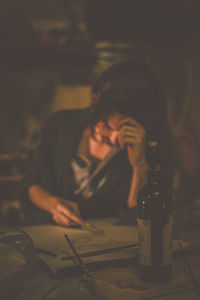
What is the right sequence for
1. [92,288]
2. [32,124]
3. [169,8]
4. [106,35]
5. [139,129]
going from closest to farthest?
1. [92,288]
2. [139,129]
3. [169,8]
4. [106,35]
5. [32,124]

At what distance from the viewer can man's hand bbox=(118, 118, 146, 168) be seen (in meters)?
1.42

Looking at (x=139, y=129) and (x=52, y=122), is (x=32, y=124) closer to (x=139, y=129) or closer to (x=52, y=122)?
(x=52, y=122)

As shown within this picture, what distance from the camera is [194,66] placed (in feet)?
9.41

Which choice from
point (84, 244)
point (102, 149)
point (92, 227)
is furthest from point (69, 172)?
point (84, 244)

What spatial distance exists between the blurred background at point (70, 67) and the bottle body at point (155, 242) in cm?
207

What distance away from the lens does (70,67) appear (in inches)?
121

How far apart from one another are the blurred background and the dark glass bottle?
2.06 meters

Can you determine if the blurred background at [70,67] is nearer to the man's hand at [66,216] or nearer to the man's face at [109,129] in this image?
the man's face at [109,129]

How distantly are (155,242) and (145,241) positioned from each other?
0.02 m

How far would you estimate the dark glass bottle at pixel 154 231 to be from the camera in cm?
64

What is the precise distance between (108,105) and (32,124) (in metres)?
1.67

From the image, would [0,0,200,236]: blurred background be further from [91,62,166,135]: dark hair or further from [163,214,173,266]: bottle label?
[163,214,173,266]: bottle label

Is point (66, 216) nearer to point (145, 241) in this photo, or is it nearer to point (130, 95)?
point (145, 241)

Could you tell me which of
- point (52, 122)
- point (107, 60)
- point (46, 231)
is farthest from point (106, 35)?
point (46, 231)
